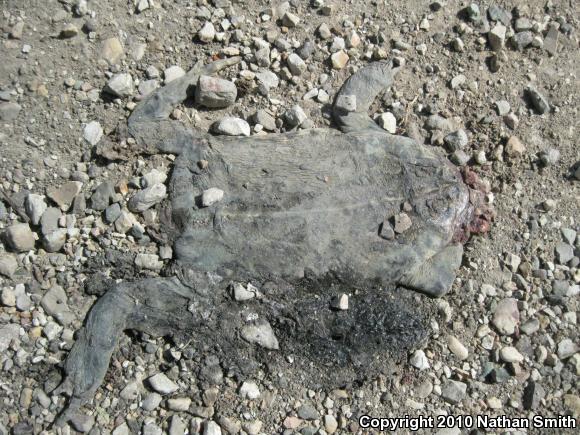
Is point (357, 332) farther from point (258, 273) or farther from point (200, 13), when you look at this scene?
point (200, 13)

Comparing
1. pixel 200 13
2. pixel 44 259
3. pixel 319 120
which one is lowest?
pixel 44 259

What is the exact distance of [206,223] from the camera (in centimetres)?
363

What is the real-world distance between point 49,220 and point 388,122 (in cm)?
235

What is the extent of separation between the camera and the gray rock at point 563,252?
13.0 ft

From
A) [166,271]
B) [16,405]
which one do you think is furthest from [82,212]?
[16,405]

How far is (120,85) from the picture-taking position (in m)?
3.95

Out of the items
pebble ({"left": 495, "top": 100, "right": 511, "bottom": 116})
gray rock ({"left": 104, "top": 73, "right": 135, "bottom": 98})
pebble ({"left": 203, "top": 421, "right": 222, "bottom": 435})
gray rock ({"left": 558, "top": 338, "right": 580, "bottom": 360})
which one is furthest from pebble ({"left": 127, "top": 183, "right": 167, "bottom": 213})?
gray rock ({"left": 558, "top": 338, "right": 580, "bottom": 360})

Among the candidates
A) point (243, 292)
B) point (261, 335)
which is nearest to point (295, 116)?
point (243, 292)

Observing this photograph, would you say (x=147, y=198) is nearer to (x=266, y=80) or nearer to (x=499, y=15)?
(x=266, y=80)

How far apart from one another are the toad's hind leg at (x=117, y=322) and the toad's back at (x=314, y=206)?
0.84 ft

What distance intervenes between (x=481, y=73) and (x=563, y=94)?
0.62 meters

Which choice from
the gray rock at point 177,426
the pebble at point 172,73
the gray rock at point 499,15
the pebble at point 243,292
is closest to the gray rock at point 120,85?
the pebble at point 172,73

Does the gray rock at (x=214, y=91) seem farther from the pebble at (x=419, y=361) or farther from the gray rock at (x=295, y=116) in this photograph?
the pebble at (x=419, y=361)

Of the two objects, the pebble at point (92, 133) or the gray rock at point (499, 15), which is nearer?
the pebble at point (92, 133)
